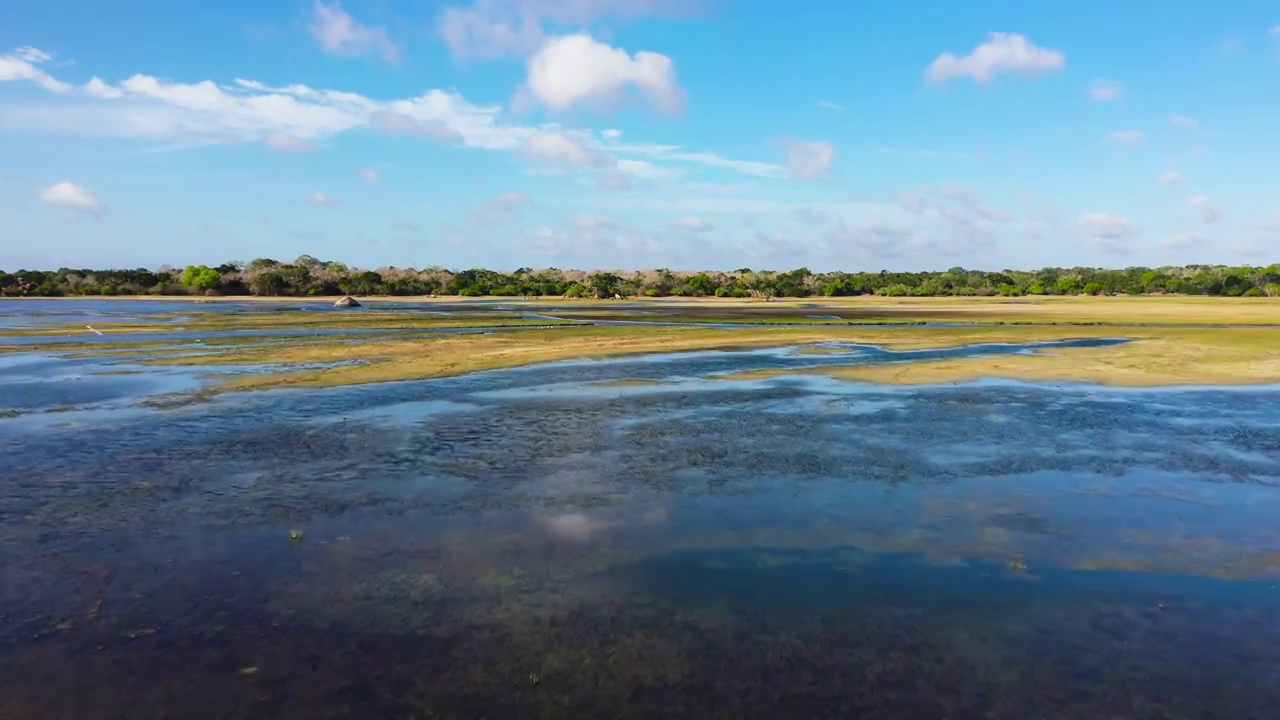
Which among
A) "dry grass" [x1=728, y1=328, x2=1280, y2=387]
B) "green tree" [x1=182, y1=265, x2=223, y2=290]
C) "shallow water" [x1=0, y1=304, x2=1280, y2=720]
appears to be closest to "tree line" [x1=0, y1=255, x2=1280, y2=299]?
"green tree" [x1=182, y1=265, x2=223, y2=290]

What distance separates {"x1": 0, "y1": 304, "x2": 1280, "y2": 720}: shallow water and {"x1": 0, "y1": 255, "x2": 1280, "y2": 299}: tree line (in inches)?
3529

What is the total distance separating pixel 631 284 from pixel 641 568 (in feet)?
376

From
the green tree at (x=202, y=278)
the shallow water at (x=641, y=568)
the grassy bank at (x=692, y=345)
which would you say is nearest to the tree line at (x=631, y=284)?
the green tree at (x=202, y=278)

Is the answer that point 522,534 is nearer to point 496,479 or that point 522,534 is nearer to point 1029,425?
point 496,479

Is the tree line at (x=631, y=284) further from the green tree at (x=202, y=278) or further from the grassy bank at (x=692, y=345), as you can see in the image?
the grassy bank at (x=692, y=345)

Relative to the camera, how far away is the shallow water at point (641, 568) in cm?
603

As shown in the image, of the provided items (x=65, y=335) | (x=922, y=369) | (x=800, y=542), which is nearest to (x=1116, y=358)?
(x=922, y=369)

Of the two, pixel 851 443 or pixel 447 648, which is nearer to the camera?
pixel 447 648

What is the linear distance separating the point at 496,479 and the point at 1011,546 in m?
6.70

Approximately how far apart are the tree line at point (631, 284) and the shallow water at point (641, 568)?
89.6 metres

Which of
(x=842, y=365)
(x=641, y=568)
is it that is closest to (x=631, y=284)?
(x=842, y=365)

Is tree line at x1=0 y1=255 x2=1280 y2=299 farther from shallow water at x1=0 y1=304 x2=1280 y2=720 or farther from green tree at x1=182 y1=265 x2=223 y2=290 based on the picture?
shallow water at x1=0 y1=304 x2=1280 y2=720

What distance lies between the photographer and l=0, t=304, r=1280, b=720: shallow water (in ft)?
19.8

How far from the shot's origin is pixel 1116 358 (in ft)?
89.8
